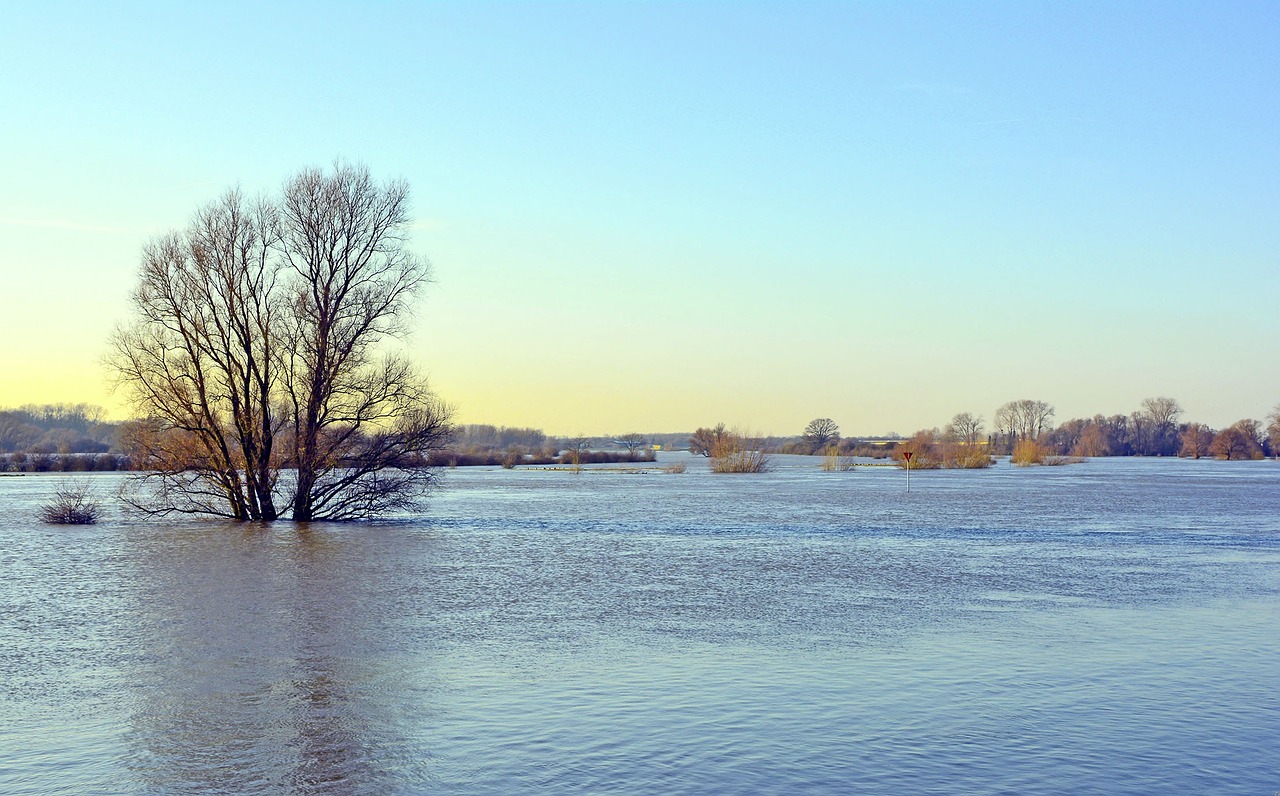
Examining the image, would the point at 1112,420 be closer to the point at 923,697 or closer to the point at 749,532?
the point at 749,532

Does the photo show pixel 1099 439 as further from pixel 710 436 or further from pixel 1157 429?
pixel 710 436

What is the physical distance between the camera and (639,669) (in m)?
9.52

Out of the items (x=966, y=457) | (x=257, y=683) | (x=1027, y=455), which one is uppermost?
(x=1027, y=455)

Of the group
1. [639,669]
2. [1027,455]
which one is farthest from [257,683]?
[1027,455]

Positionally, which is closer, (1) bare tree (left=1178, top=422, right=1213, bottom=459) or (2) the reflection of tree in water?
(2) the reflection of tree in water

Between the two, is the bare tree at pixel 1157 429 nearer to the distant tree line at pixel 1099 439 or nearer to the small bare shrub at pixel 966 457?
the distant tree line at pixel 1099 439

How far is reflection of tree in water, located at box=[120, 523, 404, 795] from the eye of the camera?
6.61 metres

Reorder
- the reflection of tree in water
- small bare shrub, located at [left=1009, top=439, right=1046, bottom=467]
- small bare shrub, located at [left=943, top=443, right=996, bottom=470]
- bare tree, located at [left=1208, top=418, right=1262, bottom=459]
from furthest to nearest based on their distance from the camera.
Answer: bare tree, located at [left=1208, top=418, right=1262, bottom=459] → small bare shrub, located at [left=1009, top=439, right=1046, bottom=467] → small bare shrub, located at [left=943, top=443, right=996, bottom=470] → the reflection of tree in water

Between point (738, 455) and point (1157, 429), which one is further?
point (1157, 429)

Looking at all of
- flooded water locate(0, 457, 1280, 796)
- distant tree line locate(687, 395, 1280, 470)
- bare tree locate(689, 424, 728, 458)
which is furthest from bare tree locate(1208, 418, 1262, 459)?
flooded water locate(0, 457, 1280, 796)

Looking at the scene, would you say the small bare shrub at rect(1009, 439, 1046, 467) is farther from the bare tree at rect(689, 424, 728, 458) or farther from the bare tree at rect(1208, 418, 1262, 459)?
the bare tree at rect(1208, 418, 1262, 459)

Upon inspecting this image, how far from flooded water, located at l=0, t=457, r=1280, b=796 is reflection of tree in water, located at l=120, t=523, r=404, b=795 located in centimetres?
4

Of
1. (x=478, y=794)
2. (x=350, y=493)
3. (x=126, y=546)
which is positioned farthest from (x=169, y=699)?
(x=350, y=493)

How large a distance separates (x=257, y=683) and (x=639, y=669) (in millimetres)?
3276
